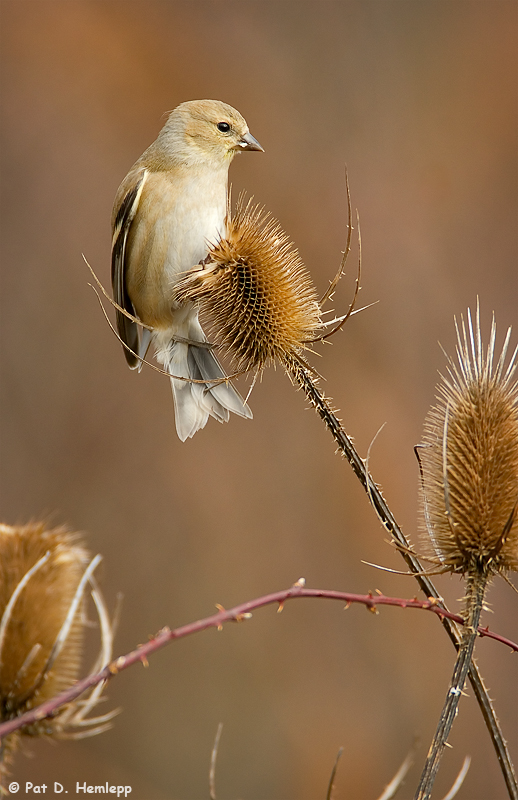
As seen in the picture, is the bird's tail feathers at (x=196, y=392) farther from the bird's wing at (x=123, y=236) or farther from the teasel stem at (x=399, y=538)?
the teasel stem at (x=399, y=538)

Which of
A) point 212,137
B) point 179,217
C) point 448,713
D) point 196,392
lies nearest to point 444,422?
point 448,713

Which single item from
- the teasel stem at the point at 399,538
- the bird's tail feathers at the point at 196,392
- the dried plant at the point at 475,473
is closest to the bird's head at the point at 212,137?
the bird's tail feathers at the point at 196,392

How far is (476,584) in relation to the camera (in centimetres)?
104

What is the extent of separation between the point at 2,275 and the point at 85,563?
257 centimetres

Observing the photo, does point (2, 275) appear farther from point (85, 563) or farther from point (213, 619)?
point (213, 619)

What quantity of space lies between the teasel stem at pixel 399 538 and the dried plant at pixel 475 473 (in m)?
0.04

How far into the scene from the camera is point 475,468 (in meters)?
1.11

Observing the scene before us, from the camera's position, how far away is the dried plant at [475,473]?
3.44ft

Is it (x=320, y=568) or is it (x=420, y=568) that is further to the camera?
(x=320, y=568)

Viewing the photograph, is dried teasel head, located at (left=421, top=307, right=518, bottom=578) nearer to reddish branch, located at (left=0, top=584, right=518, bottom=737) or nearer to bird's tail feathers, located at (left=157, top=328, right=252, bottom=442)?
reddish branch, located at (left=0, top=584, right=518, bottom=737)

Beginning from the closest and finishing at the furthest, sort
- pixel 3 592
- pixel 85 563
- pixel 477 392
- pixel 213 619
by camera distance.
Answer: pixel 213 619
pixel 477 392
pixel 3 592
pixel 85 563

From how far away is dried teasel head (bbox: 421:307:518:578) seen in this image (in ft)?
3.46

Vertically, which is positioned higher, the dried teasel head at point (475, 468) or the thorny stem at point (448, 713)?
the dried teasel head at point (475, 468)

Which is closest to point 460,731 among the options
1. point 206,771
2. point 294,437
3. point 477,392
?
point 206,771
